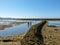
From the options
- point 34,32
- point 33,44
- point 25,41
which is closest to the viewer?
point 33,44

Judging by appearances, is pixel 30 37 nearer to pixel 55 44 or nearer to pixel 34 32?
pixel 34 32

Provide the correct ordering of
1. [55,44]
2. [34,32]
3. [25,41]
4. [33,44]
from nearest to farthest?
[33,44] < [25,41] < [34,32] < [55,44]

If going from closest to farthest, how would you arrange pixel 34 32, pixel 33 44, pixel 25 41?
pixel 33 44 < pixel 25 41 < pixel 34 32

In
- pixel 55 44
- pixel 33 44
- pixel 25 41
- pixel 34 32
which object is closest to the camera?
pixel 33 44

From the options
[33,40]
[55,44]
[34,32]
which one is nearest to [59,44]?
[55,44]

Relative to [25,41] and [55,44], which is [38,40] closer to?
[25,41]

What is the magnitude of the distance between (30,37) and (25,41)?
1.08 ft

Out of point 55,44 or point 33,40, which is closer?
point 33,40

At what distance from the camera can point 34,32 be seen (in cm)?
742

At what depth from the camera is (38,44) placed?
641cm

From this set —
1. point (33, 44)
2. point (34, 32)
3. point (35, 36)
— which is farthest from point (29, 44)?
point (34, 32)

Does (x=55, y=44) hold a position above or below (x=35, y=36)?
below

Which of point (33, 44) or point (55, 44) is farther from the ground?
point (33, 44)

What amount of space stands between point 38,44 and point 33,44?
0.25 m
